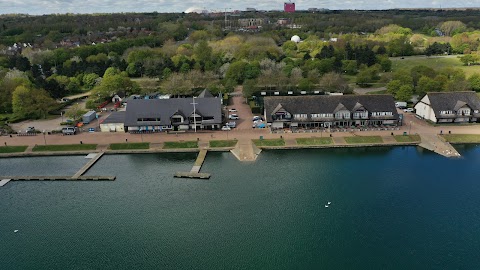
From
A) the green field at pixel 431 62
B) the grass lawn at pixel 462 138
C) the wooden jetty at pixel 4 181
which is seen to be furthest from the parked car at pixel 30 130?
the green field at pixel 431 62

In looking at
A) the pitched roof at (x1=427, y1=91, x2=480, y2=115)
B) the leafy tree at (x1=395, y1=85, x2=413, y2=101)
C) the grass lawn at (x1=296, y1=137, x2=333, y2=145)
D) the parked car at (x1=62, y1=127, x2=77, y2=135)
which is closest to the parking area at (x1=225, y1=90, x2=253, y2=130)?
the grass lawn at (x1=296, y1=137, x2=333, y2=145)

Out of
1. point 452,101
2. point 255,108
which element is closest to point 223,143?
point 255,108

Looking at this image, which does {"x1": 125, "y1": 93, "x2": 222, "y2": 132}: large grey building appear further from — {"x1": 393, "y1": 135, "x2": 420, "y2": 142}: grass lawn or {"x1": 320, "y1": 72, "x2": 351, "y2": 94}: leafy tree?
{"x1": 320, "y1": 72, "x2": 351, "y2": 94}: leafy tree

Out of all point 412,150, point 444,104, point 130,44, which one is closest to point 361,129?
point 412,150

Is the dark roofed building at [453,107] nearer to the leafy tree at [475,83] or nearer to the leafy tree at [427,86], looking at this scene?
the leafy tree at [427,86]

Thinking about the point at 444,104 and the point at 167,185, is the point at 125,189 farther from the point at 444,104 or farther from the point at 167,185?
the point at 444,104

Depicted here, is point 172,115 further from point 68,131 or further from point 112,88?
point 112,88
